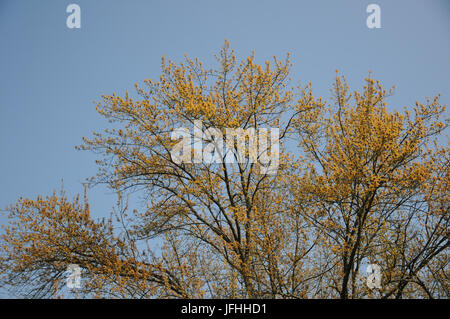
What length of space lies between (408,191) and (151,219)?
19.9ft

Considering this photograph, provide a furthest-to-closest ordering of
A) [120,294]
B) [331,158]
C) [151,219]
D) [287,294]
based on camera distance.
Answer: [151,219], [331,158], [120,294], [287,294]

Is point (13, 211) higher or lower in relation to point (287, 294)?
higher

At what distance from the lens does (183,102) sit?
41.0 feet

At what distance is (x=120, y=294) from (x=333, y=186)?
16.6ft

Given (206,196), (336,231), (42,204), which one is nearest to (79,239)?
(42,204)

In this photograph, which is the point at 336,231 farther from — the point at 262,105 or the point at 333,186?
the point at 262,105

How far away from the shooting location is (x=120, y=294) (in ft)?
34.2

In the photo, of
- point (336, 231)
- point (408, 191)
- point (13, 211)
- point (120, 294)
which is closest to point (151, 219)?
point (120, 294)

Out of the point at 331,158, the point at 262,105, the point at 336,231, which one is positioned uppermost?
the point at 262,105

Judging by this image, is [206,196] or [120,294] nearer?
[120,294]
